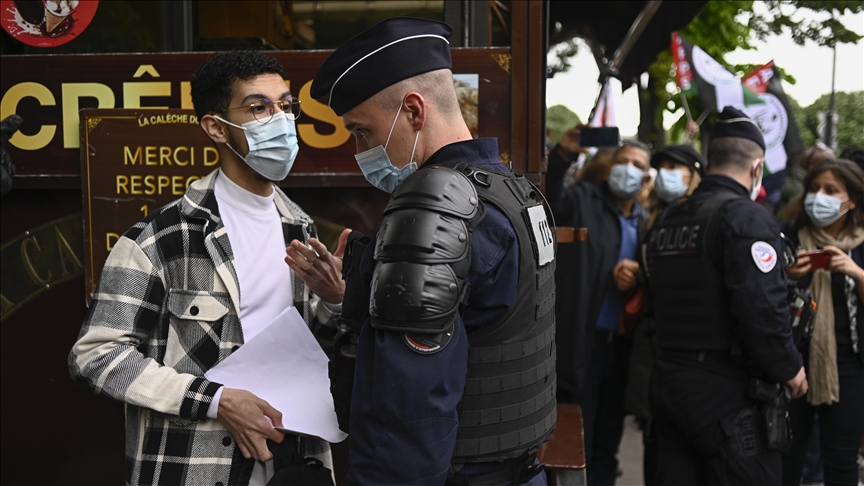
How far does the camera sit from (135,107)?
10.6ft

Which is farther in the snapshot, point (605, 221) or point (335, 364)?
point (605, 221)

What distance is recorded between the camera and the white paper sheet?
221cm

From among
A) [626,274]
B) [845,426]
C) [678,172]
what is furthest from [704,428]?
[678,172]

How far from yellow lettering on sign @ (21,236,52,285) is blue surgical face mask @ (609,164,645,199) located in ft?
11.0

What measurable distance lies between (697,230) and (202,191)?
2.39 meters

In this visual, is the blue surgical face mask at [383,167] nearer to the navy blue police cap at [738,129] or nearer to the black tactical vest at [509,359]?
the black tactical vest at [509,359]

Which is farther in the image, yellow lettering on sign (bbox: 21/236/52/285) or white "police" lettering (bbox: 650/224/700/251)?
white "police" lettering (bbox: 650/224/700/251)

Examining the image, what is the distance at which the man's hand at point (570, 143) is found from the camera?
432 centimetres

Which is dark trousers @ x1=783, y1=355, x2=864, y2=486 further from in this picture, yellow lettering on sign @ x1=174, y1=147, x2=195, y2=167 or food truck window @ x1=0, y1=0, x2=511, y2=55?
yellow lettering on sign @ x1=174, y1=147, x2=195, y2=167

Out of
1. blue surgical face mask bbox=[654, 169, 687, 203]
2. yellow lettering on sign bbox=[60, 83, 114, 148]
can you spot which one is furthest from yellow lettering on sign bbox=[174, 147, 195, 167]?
blue surgical face mask bbox=[654, 169, 687, 203]

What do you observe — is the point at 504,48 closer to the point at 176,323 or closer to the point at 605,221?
the point at 176,323

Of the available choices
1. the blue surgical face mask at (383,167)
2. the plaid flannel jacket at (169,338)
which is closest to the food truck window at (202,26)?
the plaid flannel jacket at (169,338)

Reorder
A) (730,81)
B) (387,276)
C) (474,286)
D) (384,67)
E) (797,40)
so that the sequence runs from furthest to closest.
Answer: (797,40)
(730,81)
(384,67)
(474,286)
(387,276)

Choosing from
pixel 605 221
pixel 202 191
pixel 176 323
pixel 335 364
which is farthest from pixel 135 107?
pixel 605 221
